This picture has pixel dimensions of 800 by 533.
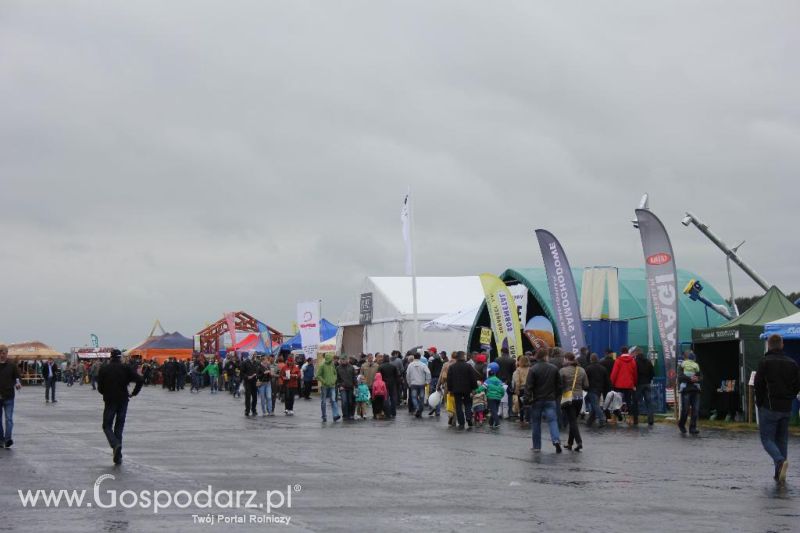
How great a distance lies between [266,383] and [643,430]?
10.4 m

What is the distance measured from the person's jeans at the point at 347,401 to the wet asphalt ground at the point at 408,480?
507cm

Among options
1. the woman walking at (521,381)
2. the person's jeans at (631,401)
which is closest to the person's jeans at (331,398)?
the woman walking at (521,381)

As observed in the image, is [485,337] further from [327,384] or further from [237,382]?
[237,382]

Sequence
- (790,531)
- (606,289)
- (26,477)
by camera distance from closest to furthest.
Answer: (790,531) < (26,477) < (606,289)

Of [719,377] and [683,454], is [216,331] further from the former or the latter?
[683,454]

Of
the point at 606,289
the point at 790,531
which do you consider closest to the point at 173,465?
the point at 790,531

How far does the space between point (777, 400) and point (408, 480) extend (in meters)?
4.63

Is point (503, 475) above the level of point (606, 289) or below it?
below

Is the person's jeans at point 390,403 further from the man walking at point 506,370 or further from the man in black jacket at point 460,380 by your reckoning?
the man in black jacket at point 460,380

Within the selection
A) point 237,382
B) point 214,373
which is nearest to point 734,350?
point 237,382

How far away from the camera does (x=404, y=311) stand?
46.5m

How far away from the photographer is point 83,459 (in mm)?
15469

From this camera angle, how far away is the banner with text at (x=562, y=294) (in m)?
29.2

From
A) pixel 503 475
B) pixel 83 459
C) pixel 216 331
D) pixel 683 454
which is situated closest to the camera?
pixel 503 475
